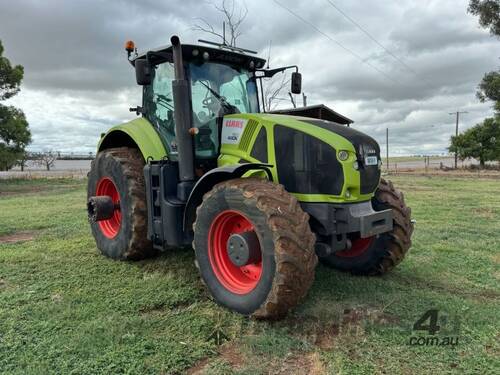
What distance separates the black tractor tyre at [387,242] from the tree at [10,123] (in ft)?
64.4

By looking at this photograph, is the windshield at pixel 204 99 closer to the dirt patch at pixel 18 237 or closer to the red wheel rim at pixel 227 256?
the red wheel rim at pixel 227 256

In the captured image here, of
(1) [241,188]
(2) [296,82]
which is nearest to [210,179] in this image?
(1) [241,188]

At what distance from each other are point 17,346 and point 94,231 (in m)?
2.84

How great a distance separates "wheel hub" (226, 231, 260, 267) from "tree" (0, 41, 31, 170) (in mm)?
19500

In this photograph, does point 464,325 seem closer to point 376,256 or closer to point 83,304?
point 376,256

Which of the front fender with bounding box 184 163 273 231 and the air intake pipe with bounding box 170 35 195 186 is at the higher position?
the air intake pipe with bounding box 170 35 195 186

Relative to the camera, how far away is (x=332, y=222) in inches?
151

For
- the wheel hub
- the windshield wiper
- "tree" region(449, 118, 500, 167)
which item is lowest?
the wheel hub

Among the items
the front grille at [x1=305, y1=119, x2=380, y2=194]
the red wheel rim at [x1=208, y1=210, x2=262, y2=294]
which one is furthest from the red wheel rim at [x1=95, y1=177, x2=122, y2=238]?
the front grille at [x1=305, y1=119, x2=380, y2=194]

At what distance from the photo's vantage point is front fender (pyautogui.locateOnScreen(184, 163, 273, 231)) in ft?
12.7

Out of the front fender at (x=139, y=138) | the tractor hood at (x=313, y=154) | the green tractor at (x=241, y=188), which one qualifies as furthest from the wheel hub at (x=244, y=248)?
the front fender at (x=139, y=138)

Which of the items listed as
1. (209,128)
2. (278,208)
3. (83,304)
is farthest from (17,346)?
(209,128)

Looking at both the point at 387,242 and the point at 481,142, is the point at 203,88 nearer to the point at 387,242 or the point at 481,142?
the point at 387,242

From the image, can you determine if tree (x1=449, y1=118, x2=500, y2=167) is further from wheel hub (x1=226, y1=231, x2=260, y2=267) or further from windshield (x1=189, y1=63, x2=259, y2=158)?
wheel hub (x1=226, y1=231, x2=260, y2=267)
